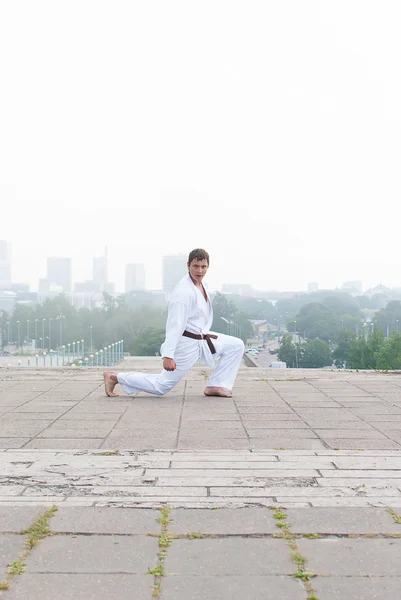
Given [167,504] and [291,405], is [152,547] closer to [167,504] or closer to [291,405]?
[167,504]

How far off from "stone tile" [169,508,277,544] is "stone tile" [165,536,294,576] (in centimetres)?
11

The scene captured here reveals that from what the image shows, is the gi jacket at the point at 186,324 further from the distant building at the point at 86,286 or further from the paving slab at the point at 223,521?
the distant building at the point at 86,286

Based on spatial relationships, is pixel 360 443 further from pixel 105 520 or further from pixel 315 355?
pixel 315 355

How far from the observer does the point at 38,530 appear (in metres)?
2.97

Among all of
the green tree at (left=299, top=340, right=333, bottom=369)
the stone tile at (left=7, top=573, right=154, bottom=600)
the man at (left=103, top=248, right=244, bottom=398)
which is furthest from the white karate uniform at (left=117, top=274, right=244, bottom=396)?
the green tree at (left=299, top=340, right=333, bottom=369)

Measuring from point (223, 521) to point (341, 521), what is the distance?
51 centimetres

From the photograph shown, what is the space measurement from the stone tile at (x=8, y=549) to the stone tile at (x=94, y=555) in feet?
0.22

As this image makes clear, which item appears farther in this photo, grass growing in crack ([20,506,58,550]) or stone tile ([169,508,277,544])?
stone tile ([169,508,277,544])

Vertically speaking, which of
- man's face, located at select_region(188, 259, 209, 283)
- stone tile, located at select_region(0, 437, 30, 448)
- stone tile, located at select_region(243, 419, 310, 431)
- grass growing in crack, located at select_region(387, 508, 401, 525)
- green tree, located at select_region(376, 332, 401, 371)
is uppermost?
man's face, located at select_region(188, 259, 209, 283)

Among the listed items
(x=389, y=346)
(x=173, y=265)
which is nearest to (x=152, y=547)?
(x=389, y=346)

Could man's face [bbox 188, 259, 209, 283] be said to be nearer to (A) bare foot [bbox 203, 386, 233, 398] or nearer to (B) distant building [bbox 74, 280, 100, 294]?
(A) bare foot [bbox 203, 386, 233, 398]

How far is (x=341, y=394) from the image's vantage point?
8.05 metres

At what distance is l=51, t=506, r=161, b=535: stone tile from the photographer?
3.00 m

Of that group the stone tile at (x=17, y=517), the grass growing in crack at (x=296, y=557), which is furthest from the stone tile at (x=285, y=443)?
the stone tile at (x=17, y=517)
